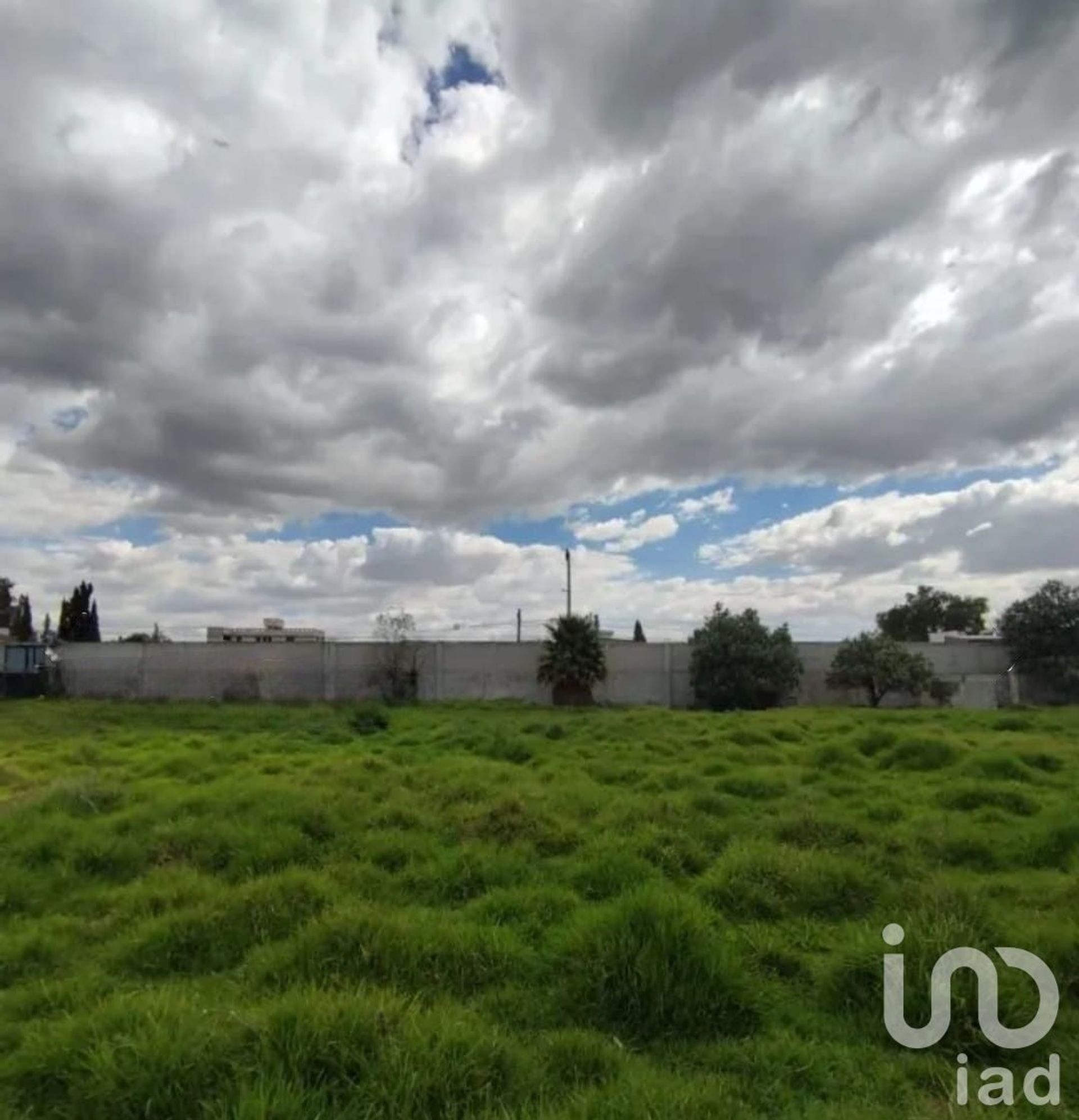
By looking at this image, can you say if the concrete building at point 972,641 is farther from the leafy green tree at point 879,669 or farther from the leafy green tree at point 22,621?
the leafy green tree at point 22,621

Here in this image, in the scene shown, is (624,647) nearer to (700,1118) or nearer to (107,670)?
(107,670)

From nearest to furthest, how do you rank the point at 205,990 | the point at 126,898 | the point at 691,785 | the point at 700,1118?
1. the point at 700,1118
2. the point at 205,990
3. the point at 126,898
4. the point at 691,785

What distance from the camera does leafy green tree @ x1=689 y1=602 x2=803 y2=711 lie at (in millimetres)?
27734

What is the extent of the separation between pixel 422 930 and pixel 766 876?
2366mm

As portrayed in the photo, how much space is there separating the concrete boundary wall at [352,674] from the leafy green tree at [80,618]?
16898 mm

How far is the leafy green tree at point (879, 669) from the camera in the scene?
2817 cm

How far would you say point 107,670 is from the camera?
97.2 feet

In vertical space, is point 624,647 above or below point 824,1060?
above

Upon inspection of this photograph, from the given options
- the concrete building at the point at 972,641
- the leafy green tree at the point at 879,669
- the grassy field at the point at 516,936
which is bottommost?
the grassy field at the point at 516,936

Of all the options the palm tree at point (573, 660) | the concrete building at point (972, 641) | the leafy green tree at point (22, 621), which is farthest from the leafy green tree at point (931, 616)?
the leafy green tree at point (22, 621)

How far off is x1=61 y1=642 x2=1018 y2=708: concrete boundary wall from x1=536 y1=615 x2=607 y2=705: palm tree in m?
1.91

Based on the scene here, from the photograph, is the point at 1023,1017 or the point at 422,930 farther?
the point at 422,930

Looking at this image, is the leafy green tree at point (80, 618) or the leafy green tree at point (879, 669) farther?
the leafy green tree at point (80, 618)

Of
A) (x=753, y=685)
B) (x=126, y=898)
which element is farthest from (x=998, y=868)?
(x=753, y=685)
